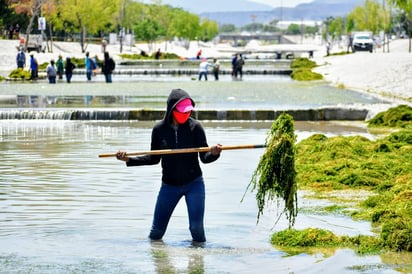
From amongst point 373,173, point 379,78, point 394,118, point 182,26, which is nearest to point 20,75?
point 379,78

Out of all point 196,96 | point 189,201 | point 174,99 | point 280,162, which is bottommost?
point 196,96

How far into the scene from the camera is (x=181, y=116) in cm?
1067

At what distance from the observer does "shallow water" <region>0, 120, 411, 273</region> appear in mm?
10398

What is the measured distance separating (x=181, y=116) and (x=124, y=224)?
2617mm

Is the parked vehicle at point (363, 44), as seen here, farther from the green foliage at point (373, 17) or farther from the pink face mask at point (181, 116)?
the pink face mask at point (181, 116)

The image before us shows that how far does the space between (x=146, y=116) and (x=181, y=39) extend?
138182mm

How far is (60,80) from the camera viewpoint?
52.7 m

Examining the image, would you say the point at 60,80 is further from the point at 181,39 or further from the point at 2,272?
the point at 181,39

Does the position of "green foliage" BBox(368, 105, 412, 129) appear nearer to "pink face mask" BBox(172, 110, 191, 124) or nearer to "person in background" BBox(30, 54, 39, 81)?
"pink face mask" BBox(172, 110, 191, 124)

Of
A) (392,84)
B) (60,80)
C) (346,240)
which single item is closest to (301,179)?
(346,240)

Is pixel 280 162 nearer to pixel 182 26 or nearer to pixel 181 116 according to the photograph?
pixel 181 116

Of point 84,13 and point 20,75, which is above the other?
point 84,13

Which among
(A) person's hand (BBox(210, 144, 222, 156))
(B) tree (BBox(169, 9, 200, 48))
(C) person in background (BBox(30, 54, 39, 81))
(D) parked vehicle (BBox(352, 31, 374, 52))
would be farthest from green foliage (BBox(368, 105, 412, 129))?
(B) tree (BBox(169, 9, 200, 48))

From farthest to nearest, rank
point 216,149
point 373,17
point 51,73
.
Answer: point 373,17, point 51,73, point 216,149
